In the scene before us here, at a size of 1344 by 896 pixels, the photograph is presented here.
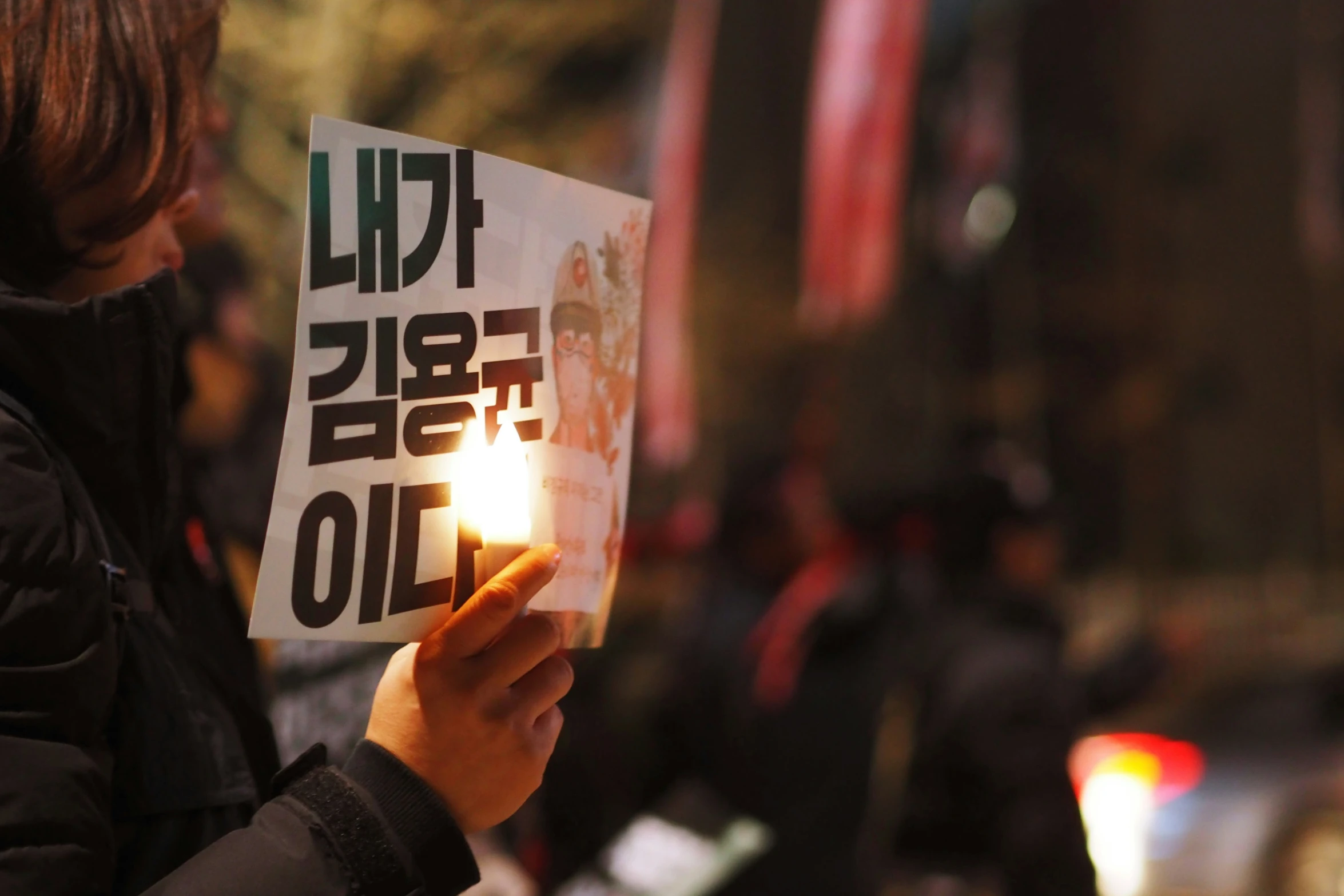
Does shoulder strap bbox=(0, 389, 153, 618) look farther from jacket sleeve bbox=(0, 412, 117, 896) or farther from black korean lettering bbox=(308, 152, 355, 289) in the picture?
black korean lettering bbox=(308, 152, 355, 289)

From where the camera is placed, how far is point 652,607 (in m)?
6.89

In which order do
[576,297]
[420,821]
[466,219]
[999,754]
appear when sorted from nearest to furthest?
[420,821] → [466,219] → [576,297] → [999,754]

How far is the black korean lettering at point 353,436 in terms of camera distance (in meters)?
0.98

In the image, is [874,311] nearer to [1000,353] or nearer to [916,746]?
[1000,353]

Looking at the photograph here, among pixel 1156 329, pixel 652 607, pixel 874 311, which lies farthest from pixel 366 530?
pixel 1156 329

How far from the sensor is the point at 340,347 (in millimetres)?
995

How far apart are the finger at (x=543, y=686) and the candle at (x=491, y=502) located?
3.6 inches

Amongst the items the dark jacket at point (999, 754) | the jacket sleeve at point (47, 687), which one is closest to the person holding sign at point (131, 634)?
the jacket sleeve at point (47, 687)

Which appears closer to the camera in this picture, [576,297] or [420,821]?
[420,821]

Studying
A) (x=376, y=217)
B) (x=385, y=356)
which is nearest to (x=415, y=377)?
(x=385, y=356)

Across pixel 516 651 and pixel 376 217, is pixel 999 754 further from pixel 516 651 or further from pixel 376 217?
pixel 376 217

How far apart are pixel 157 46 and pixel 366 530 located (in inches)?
18.4

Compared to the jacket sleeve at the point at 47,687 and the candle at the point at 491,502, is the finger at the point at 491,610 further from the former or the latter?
the jacket sleeve at the point at 47,687

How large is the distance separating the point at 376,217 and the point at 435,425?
18 centimetres
